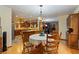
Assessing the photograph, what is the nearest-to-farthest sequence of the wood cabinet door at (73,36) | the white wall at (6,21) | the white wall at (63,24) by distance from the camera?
1. the white wall at (6,21)
2. the white wall at (63,24)
3. the wood cabinet door at (73,36)

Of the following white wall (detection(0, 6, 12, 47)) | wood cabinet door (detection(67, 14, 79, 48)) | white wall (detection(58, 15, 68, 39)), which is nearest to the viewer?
white wall (detection(0, 6, 12, 47))

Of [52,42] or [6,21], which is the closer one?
[6,21]

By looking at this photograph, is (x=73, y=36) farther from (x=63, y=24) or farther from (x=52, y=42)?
(x=52, y=42)

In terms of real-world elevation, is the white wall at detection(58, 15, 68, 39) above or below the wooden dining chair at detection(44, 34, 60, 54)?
above

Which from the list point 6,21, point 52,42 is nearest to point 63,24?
point 52,42

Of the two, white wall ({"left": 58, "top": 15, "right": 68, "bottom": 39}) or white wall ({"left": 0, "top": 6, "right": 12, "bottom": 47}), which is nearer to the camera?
white wall ({"left": 0, "top": 6, "right": 12, "bottom": 47})

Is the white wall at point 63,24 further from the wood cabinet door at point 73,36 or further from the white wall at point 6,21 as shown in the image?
the white wall at point 6,21

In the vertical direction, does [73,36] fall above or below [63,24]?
below

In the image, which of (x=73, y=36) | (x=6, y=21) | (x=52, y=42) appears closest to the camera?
(x=6, y=21)

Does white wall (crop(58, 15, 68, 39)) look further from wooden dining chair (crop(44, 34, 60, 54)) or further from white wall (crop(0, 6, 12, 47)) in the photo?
white wall (crop(0, 6, 12, 47))

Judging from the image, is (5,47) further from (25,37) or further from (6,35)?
(25,37)

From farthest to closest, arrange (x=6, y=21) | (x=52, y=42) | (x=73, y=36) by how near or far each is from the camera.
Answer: (x=73, y=36)
(x=52, y=42)
(x=6, y=21)

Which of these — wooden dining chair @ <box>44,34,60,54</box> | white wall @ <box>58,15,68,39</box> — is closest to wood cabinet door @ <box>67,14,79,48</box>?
white wall @ <box>58,15,68,39</box>

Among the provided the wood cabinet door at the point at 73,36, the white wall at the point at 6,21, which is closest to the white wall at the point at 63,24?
the wood cabinet door at the point at 73,36
